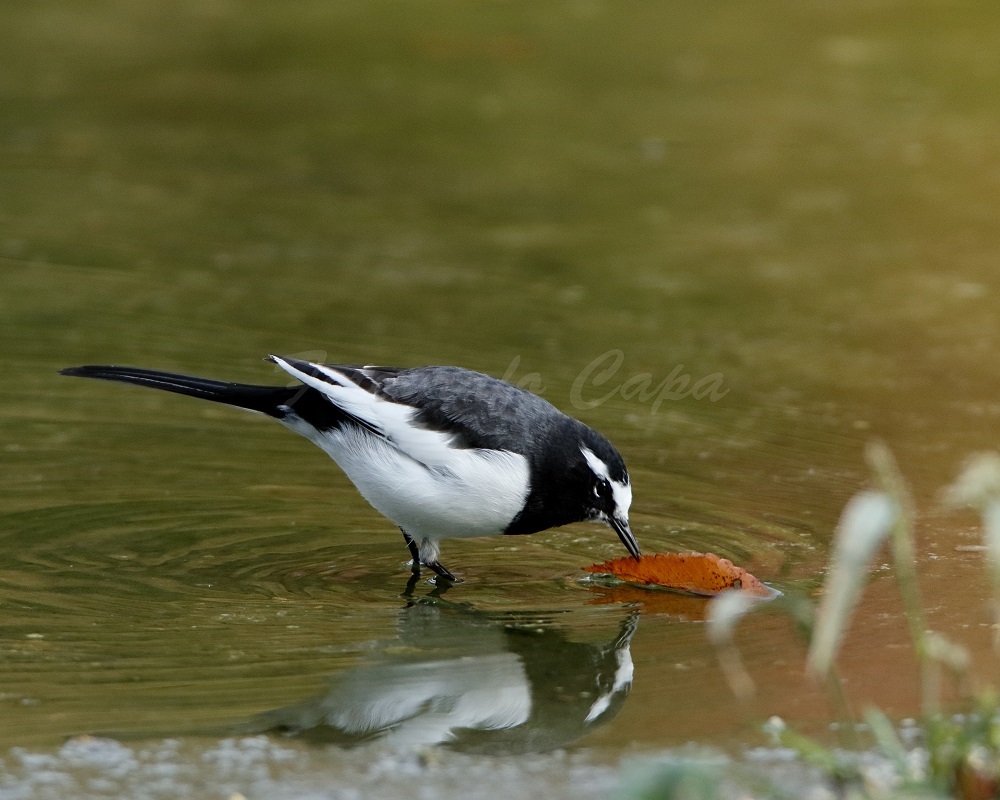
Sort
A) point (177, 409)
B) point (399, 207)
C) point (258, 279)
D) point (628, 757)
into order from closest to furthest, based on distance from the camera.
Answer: point (628, 757), point (177, 409), point (258, 279), point (399, 207)

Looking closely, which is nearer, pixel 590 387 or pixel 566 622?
pixel 566 622

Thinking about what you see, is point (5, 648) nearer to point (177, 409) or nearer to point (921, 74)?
point (177, 409)

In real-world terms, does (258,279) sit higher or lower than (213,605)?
higher

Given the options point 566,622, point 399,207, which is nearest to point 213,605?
point 566,622

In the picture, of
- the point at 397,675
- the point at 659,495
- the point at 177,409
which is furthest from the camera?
the point at 177,409

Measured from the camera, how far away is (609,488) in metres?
5.39

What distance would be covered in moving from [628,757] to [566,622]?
1.17 meters

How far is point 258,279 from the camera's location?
28.7ft

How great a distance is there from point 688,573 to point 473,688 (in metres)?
1.09

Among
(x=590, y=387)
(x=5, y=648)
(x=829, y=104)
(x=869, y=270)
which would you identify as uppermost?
(x=829, y=104)

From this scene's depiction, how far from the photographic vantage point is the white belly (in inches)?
210

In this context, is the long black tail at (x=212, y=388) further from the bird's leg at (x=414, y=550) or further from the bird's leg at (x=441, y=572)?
the bird's leg at (x=441, y=572)

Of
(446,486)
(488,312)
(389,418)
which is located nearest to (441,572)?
(446,486)

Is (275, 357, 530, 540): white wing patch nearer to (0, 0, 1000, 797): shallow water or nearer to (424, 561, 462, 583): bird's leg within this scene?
(424, 561, 462, 583): bird's leg
